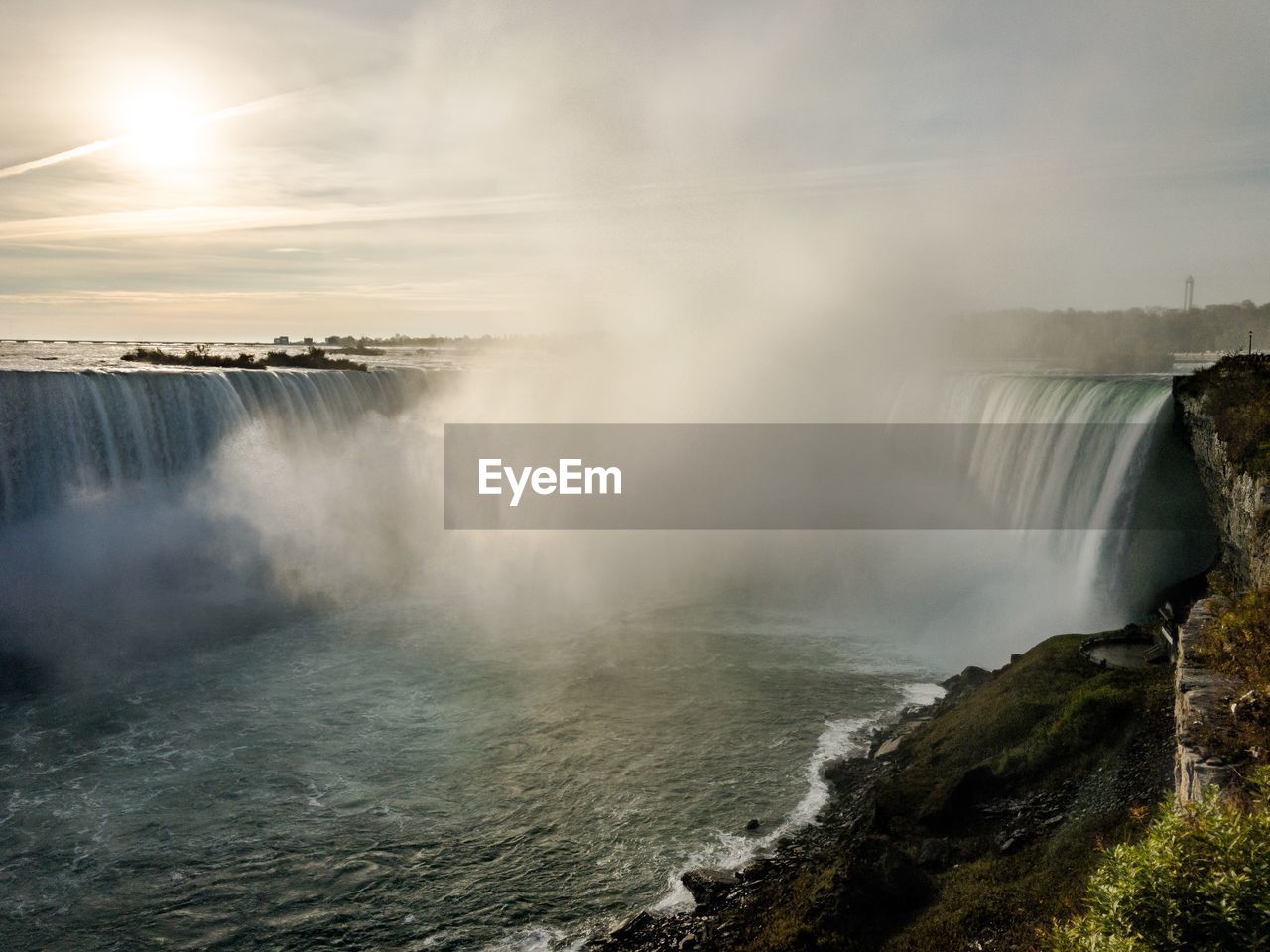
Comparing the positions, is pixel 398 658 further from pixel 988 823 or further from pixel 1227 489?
pixel 1227 489

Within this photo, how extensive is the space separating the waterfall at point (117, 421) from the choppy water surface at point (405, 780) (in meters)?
7.86

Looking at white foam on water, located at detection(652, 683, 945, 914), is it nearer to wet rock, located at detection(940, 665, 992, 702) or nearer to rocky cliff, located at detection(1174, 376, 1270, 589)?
wet rock, located at detection(940, 665, 992, 702)

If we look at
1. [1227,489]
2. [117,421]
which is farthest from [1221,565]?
[117,421]

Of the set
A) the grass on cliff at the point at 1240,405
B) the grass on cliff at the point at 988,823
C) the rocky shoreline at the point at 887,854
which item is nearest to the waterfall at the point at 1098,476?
the grass on cliff at the point at 1240,405

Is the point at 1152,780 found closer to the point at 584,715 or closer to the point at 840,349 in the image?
the point at 584,715

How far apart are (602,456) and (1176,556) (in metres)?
29.0

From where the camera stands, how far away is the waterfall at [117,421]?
25.1m

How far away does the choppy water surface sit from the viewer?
12.3 m

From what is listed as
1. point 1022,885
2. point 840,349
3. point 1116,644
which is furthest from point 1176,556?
point 840,349

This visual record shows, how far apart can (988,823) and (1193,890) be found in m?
6.48

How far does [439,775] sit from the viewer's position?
1623 centimetres

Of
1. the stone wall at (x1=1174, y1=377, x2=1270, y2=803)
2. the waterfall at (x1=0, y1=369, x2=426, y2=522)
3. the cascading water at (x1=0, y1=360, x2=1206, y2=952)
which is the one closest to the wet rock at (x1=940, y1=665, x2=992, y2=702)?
the cascading water at (x1=0, y1=360, x2=1206, y2=952)

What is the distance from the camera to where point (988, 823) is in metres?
11.9

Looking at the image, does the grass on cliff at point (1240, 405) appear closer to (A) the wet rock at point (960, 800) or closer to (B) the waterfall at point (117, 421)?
(A) the wet rock at point (960, 800)
